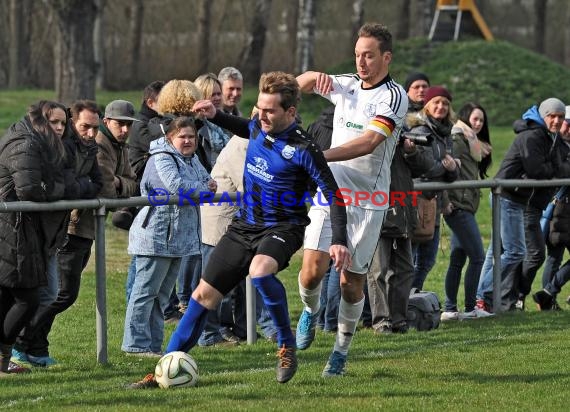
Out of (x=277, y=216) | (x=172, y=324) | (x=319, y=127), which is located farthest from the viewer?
(x=172, y=324)

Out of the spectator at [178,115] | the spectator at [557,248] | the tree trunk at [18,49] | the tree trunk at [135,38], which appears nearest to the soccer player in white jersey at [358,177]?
the spectator at [178,115]

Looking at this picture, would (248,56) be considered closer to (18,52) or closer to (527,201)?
(18,52)

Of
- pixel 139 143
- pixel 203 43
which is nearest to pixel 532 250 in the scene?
pixel 139 143

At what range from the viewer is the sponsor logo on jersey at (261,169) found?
841 cm

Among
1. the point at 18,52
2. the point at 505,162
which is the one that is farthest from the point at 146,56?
the point at 505,162

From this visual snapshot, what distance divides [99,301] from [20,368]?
0.77 metres

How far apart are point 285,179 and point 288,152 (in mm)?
182

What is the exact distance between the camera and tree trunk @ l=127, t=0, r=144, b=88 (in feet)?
163

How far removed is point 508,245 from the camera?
43.6 ft

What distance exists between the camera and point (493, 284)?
42.7 feet

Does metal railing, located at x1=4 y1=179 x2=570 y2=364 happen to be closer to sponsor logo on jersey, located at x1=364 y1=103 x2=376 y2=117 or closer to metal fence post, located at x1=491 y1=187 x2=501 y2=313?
metal fence post, located at x1=491 y1=187 x2=501 y2=313

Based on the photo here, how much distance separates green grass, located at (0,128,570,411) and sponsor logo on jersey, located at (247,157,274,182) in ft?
4.53

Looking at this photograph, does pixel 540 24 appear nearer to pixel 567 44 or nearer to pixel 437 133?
pixel 567 44

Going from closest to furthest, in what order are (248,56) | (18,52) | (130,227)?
(130,227), (248,56), (18,52)
